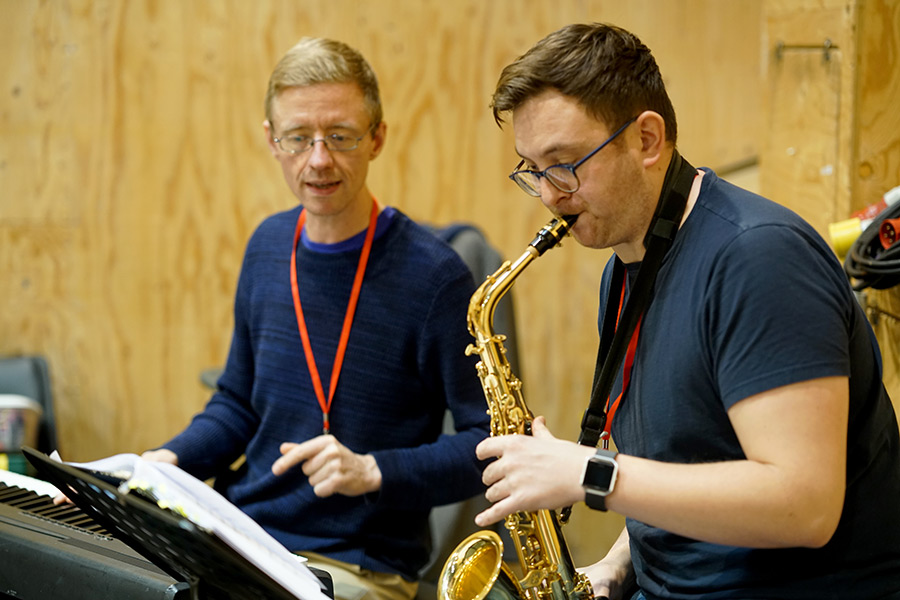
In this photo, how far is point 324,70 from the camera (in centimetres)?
202

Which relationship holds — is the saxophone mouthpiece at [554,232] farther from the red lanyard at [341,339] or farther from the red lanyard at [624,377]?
the red lanyard at [341,339]

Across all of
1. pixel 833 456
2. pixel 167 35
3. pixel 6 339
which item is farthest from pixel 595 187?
pixel 6 339

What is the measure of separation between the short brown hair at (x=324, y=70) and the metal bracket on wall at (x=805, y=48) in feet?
3.55

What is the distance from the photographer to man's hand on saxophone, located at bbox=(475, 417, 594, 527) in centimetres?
124

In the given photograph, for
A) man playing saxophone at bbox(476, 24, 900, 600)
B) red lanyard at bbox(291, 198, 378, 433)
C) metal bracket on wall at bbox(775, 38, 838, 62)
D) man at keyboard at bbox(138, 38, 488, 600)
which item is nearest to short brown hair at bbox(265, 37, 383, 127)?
man at keyboard at bbox(138, 38, 488, 600)

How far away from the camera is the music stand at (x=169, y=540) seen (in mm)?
1125

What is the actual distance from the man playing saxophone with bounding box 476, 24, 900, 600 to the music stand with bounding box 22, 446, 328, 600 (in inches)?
14.1

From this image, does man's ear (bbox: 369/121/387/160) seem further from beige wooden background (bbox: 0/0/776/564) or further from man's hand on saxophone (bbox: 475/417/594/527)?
beige wooden background (bbox: 0/0/776/564)

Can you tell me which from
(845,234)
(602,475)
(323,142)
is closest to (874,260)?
(845,234)

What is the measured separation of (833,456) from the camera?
115 cm

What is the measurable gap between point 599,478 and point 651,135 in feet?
1.77

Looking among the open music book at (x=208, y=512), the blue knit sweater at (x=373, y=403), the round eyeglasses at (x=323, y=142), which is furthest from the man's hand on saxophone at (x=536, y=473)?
the round eyeglasses at (x=323, y=142)

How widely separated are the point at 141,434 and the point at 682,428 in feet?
9.99

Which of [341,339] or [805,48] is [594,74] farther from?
[805,48]
